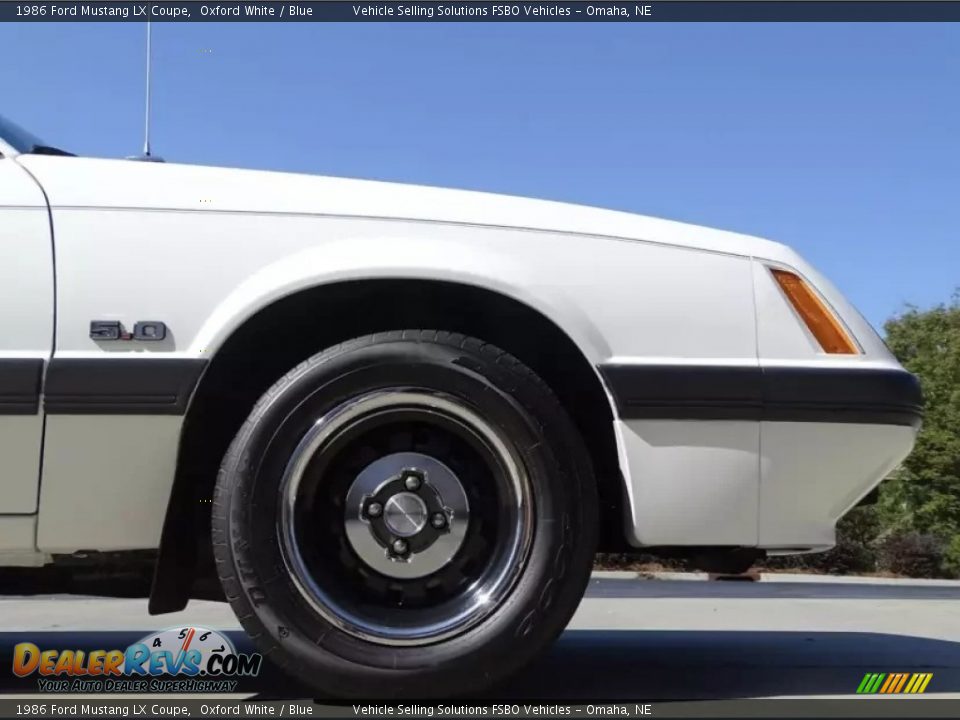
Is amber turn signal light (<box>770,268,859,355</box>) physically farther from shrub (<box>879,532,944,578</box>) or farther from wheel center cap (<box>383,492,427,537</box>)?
shrub (<box>879,532,944,578</box>)

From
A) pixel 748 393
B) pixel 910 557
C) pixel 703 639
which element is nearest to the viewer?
pixel 748 393

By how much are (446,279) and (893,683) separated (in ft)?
5.89

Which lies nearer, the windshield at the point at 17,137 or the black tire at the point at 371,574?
the black tire at the point at 371,574

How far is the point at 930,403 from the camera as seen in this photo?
21078 mm

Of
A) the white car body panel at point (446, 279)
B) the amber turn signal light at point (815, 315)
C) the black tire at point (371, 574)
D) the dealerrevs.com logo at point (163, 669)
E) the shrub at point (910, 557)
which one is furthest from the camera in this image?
the shrub at point (910, 557)

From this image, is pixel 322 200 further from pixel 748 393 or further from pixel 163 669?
pixel 163 669

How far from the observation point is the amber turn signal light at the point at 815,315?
229 centimetres

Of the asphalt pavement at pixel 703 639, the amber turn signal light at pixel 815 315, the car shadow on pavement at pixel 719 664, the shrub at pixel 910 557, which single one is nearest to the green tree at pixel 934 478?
the shrub at pixel 910 557

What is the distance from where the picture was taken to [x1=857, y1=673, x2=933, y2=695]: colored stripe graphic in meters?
2.61

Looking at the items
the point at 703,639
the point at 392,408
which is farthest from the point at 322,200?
the point at 703,639

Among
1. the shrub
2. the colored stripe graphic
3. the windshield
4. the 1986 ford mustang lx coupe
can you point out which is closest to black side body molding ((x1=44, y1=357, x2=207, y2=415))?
the 1986 ford mustang lx coupe

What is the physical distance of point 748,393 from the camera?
7.22 feet

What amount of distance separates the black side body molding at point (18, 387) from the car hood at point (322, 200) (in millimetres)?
396

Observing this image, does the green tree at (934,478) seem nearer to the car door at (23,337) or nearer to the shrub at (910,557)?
the shrub at (910,557)
